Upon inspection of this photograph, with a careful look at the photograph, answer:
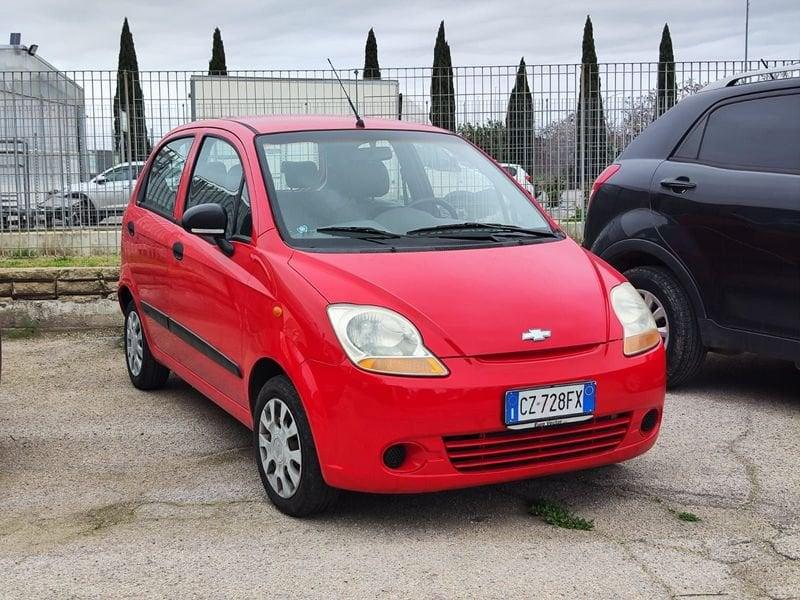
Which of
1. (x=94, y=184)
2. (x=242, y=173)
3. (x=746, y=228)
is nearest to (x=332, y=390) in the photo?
(x=242, y=173)

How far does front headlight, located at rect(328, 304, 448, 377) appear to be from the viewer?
12.1 feet

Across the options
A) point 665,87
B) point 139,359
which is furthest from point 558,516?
point 665,87

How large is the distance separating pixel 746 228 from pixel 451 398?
261cm

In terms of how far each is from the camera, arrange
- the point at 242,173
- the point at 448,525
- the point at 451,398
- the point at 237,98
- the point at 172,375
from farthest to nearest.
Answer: the point at 237,98 < the point at 172,375 < the point at 242,173 < the point at 448,525 < the point at 451,398

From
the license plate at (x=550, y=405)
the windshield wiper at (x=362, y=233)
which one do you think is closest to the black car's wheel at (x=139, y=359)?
the windshield wiper at (x=362, y=233)

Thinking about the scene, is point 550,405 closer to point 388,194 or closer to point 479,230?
point 479,230

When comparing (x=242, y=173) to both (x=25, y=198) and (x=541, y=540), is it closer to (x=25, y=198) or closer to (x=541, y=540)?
(x=541, y=540)

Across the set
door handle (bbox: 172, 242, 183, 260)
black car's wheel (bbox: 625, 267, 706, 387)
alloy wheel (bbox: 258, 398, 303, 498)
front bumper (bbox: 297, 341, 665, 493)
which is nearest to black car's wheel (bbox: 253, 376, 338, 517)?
alloy wheel (bbox: 258, 398, 303, 498)

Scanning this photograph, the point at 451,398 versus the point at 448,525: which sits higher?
the point at 451,398

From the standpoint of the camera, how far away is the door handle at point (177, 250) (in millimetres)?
5188

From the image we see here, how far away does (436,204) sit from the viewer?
480cm

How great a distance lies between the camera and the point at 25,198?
1012cm

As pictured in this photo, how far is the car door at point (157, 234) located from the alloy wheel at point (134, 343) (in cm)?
23

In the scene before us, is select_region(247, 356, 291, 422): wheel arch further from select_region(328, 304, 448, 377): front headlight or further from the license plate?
the license plate
